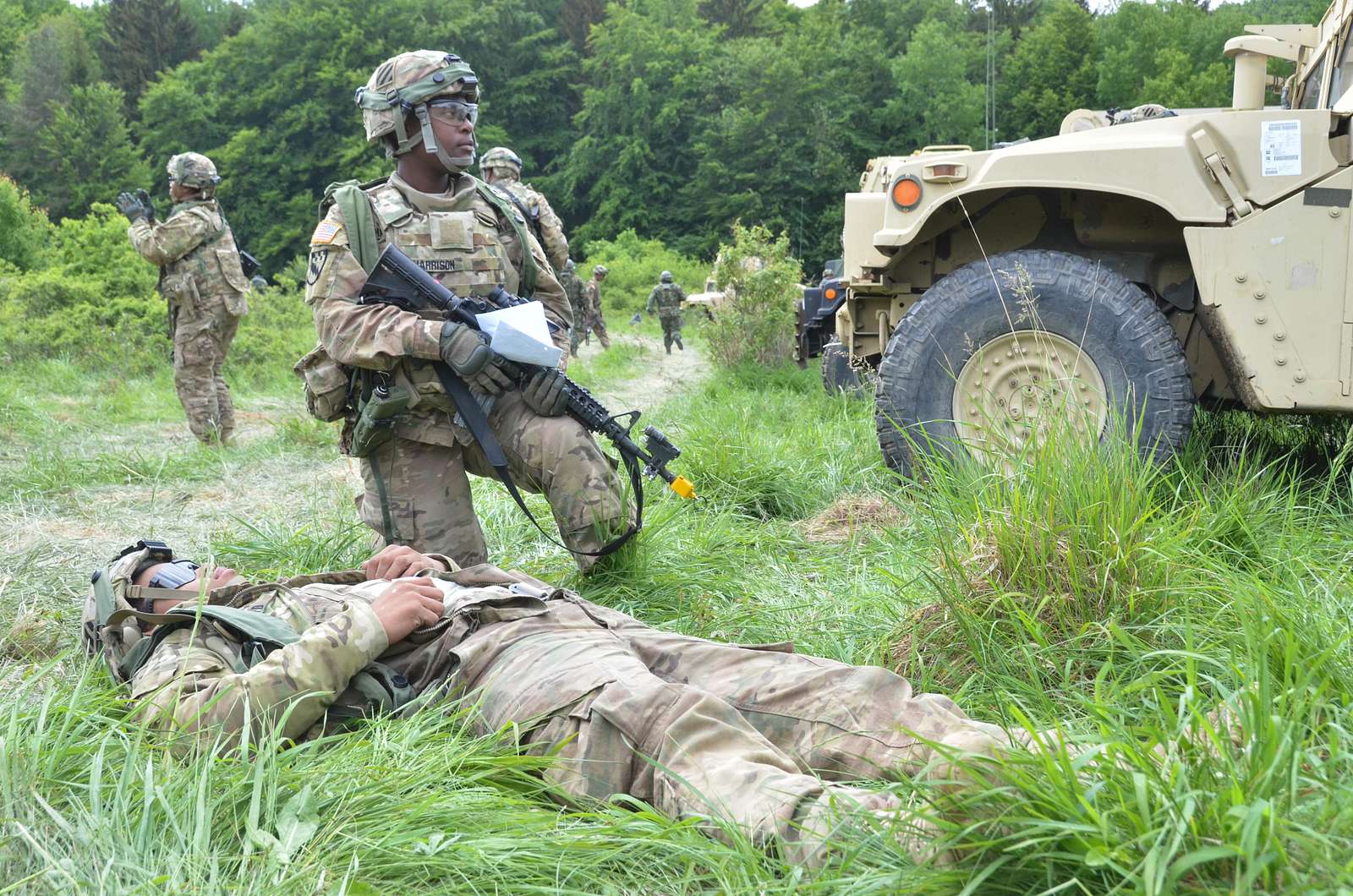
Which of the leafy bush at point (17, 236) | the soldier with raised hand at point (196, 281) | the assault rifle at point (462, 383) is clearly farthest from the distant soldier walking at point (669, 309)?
the assault rifle at point (462, 383)

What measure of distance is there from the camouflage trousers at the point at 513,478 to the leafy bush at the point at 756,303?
677cm

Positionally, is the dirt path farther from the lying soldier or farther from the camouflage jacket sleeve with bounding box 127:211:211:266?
the lying soldier

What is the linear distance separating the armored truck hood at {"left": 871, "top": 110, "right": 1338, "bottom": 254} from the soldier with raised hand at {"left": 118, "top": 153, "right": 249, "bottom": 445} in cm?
586

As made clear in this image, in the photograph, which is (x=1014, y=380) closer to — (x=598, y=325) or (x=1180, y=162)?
(x=1180, y=162)

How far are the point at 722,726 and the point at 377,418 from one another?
203 centimetres

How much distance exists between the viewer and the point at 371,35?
4397 cm

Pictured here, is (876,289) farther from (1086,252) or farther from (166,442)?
(166,442)

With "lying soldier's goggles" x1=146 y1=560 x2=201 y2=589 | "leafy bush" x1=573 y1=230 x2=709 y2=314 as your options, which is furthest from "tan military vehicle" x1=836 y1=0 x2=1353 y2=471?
"leafy bush" x1=573 y1=230 x2=709 y2=314

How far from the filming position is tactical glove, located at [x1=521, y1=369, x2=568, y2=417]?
3.82 metres

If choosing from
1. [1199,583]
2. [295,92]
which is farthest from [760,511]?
[295,92]

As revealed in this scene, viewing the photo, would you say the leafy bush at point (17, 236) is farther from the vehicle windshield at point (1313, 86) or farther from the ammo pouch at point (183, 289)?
the vehicle windshield at point (1313, 86)

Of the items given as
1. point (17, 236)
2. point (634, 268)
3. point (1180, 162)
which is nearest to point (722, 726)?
point (1180, 162)

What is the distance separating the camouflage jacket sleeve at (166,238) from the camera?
8.09 meters

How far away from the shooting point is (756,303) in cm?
1068
